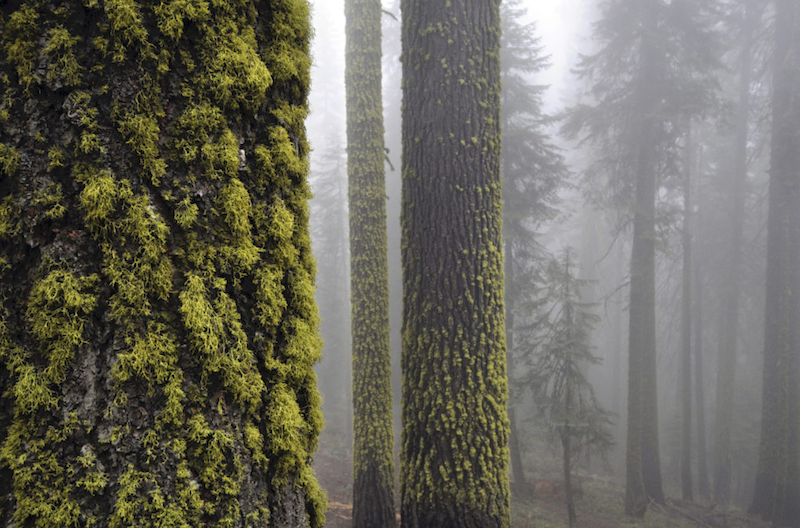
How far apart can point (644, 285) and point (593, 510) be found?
6.89 m

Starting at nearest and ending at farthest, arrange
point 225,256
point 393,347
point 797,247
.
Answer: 1. point 225,256
2. point 797,247
3. point 393,347

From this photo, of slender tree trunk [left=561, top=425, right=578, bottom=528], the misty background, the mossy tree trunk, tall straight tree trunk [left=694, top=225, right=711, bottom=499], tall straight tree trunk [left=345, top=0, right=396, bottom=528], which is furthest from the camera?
the misty background

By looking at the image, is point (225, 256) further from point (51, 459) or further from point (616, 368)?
point (616, 368)

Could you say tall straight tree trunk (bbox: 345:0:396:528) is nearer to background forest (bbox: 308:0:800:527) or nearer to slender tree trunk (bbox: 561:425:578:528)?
background forest (bbox: 308:0:800:527)

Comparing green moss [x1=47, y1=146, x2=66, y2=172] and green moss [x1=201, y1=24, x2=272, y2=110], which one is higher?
green moss [x1=201, y1=24, x2=272, y2=110]

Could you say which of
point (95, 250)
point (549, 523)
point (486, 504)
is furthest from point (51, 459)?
point (549, 523)

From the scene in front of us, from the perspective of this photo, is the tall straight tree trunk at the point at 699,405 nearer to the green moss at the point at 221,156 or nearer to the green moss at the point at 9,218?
the green moss at the point at 221,156

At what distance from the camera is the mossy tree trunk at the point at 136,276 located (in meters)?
0.93

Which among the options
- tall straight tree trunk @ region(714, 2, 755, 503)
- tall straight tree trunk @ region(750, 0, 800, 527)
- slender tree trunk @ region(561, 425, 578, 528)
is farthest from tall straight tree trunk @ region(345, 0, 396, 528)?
tall straight tree trunk @ region(714, 2, 755, 503)

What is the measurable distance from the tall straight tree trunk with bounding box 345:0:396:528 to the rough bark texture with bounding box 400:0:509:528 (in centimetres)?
320

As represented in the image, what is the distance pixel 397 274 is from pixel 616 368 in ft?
52.4

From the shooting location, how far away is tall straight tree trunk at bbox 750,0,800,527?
1284cm

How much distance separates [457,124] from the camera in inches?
154

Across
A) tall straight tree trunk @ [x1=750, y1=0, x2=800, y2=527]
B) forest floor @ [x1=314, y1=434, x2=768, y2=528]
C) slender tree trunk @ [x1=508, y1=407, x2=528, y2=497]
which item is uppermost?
tall straight tree trunk @ [x1=750, y1=0, x2=800, y2=527]
